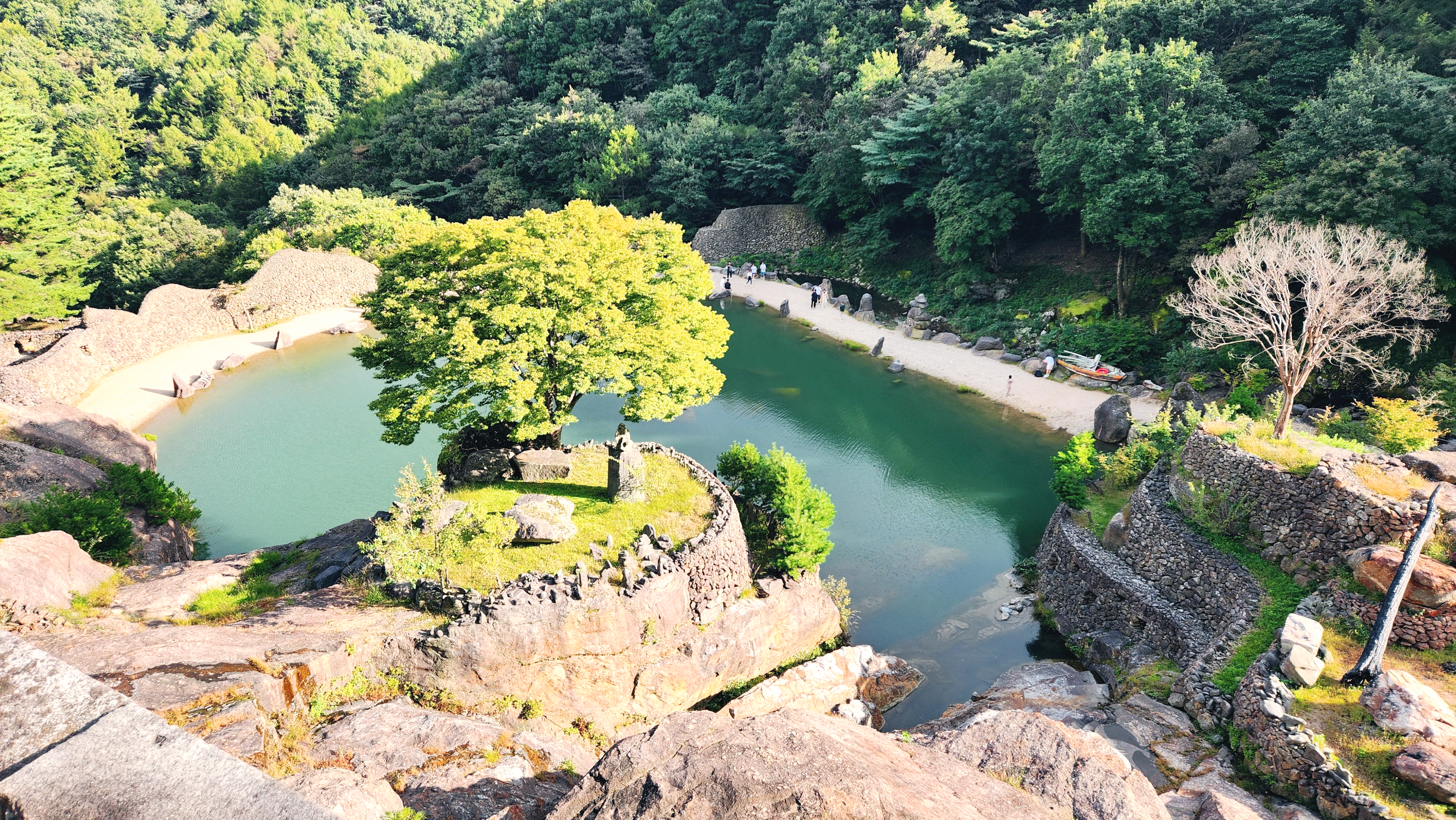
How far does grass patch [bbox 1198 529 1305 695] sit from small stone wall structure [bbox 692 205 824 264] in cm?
4359

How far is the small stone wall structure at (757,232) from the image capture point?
5803cm

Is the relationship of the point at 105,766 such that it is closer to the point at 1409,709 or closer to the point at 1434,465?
the point at 1409,709

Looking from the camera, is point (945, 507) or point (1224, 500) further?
point (945, 507)

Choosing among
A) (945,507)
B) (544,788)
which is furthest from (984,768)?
(945,507)

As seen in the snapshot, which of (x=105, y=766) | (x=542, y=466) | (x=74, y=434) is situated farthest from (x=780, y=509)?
(x=74, y=434)

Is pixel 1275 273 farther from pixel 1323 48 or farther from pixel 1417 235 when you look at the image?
pixel 1323 48

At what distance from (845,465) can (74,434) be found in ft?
85.0

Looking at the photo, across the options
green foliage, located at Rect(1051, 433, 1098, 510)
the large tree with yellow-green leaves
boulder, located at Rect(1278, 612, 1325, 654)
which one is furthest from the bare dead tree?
the large tree with yellow-green leaves

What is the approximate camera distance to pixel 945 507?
26.2 m

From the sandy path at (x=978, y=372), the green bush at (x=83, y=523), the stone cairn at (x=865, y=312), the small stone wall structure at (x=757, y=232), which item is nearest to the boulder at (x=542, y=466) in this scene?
the green bush at (x=83, y=523)

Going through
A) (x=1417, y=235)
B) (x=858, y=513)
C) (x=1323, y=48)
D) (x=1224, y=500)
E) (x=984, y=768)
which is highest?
(x=1323, y=48)

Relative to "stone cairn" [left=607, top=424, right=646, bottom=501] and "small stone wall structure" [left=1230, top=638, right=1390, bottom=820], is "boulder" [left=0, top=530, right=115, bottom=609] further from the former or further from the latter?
"small stone wall structure" [left=1230, top=638, right=1390, bottom=820]

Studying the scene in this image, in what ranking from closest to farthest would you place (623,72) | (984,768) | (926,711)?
1. (984,768)
2. (926,711)
3. (623,72)

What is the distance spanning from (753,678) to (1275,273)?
57.5 feet
